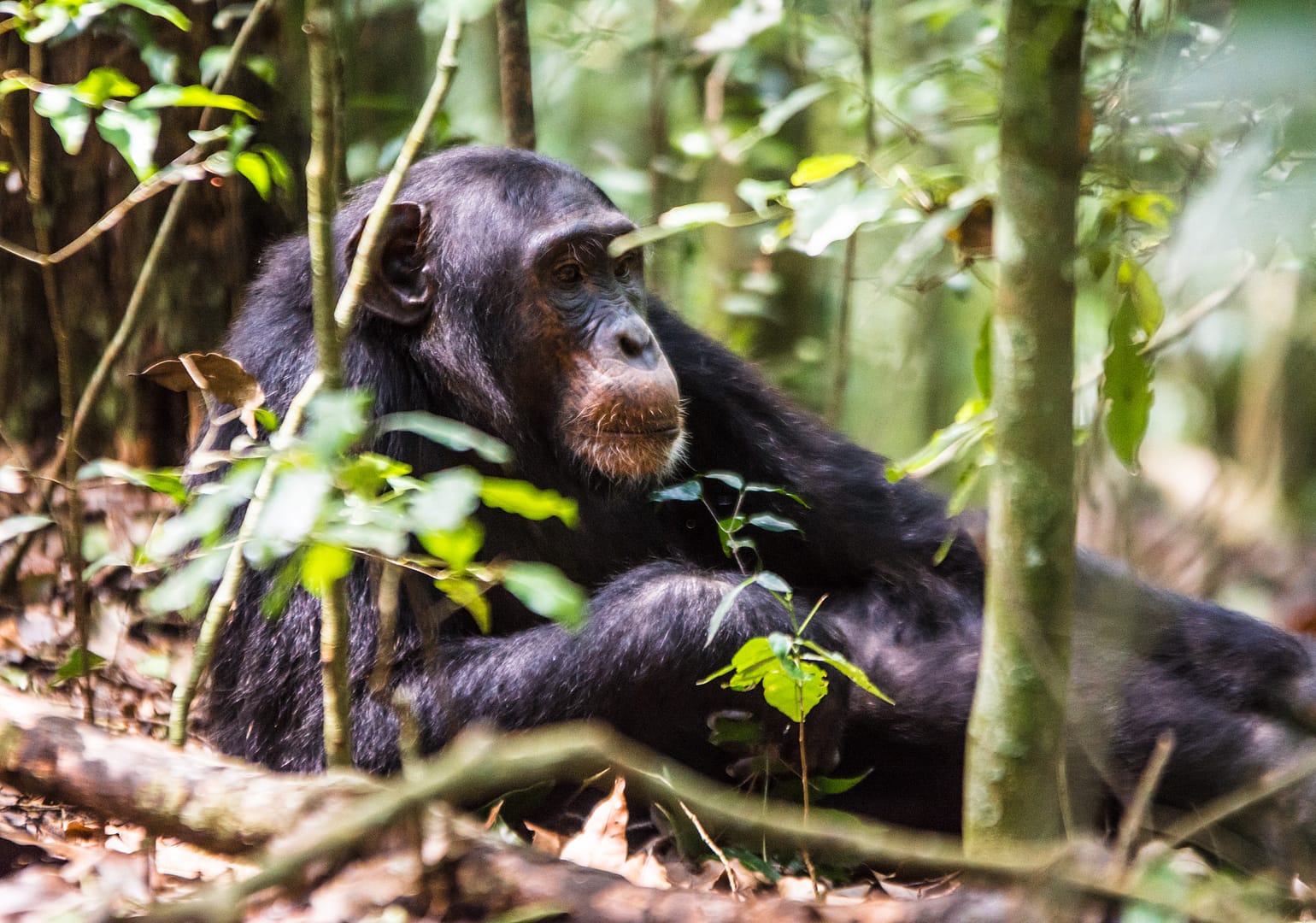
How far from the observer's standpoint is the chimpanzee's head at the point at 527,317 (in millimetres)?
3977

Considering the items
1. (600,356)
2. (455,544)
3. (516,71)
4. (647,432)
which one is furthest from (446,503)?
(516,71)

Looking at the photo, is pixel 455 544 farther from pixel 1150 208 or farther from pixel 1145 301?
pixel 1150 208

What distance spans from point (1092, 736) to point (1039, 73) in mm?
1945

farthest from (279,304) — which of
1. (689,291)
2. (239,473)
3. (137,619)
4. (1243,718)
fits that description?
(689,291)

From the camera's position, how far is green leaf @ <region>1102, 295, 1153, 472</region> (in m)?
2.63

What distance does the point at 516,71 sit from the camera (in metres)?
5.16

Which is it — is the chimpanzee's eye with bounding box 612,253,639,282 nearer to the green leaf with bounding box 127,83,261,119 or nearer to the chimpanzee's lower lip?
the chimpanzee's lower lip

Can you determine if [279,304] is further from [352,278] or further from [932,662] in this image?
[932,662]

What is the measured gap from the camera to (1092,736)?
3.45 meters

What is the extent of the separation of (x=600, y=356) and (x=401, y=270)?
710 millimetres

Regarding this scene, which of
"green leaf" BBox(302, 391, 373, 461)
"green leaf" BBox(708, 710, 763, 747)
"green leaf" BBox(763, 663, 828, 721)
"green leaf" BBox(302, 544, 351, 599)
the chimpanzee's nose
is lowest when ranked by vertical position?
"green leaf" BBox(708, 710, 763, 747)

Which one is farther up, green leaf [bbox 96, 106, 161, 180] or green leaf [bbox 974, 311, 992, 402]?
green leaf [bbox 96, 106, 161, 180]

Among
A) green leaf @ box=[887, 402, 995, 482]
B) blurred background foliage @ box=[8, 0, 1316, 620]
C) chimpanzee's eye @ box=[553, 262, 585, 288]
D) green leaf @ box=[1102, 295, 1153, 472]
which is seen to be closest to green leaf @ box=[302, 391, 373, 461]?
blurred background foliage @ box=[8, 0, 1316, 620]

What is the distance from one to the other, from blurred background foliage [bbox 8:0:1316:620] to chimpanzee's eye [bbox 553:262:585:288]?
Result: 45cm
